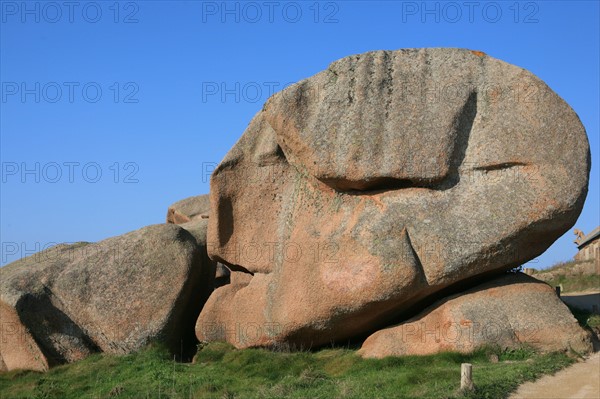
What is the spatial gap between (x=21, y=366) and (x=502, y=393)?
10.2 meters

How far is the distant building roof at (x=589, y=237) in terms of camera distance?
33188 millimetres

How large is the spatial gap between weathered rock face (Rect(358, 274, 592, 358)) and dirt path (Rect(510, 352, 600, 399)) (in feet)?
2.91

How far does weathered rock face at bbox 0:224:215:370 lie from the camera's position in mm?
15867

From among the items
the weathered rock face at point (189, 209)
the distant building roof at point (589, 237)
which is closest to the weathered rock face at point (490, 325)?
A: the weathered rock face at point (189, 209)

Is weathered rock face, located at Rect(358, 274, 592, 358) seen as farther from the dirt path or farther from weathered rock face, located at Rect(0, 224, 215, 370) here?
weathered rock face, located at Rect(0, 224, 215, 370)

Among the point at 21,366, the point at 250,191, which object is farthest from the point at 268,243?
the point at 21,366

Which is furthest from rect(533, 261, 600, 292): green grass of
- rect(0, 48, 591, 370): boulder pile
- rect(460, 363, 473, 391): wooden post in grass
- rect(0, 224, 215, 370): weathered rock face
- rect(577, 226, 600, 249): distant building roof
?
rect(460, 363, 473, 391): wooden post in grass

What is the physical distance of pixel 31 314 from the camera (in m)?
15.9

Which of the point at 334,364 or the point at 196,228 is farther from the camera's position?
the point at 196,228

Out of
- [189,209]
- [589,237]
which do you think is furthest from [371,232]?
[589,237]

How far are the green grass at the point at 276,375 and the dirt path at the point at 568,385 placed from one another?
0.16m

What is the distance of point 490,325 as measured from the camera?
1334 cm

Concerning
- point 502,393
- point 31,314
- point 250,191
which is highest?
point 250,191

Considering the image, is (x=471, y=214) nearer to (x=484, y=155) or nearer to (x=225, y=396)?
(x=484, y=155)
